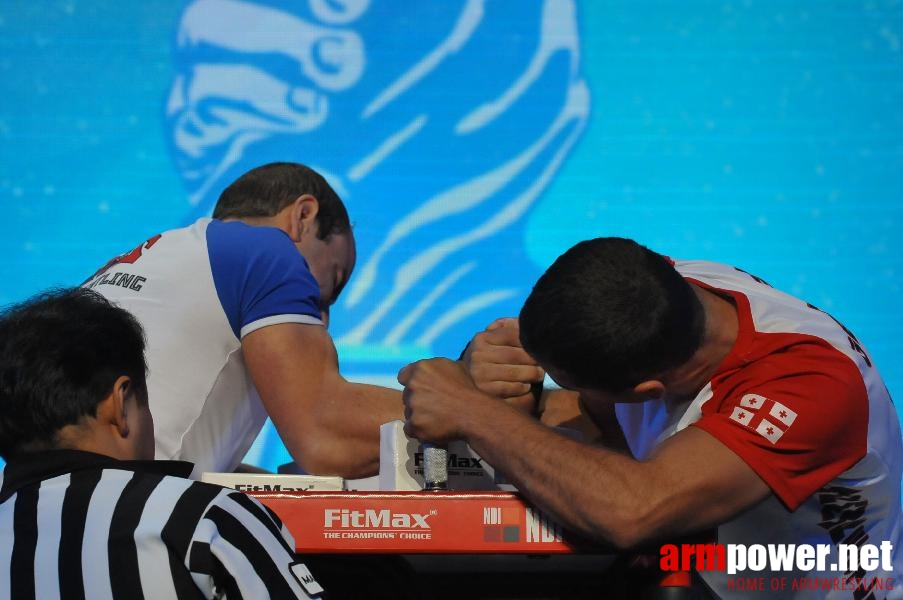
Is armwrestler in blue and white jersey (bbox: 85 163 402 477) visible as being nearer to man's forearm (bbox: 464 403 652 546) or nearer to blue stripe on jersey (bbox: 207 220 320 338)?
blue stripe on jersey (bbox: 207 220 320 338)

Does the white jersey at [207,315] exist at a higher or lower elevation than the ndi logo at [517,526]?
higher

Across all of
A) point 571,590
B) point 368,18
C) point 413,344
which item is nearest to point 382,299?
point 413,344

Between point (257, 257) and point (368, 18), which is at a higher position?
point (368, 18)

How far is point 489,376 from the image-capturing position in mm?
1813

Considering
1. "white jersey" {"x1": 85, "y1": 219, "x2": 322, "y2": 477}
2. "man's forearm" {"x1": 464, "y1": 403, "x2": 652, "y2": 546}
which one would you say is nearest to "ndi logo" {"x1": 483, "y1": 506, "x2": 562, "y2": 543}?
"man's forearm" {"x1": 464, "y1": 403, "x2": 652, "y2": 546}

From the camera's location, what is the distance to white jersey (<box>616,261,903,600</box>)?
143 centimetres

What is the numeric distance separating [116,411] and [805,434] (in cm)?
96

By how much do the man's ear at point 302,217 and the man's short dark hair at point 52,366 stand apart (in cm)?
99

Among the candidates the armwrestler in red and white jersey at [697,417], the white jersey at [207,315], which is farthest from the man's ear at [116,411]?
the white jersey at [207,315]

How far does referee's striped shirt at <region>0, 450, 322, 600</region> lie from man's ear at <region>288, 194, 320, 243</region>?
1160 mm

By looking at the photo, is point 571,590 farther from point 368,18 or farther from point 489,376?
point 368,18

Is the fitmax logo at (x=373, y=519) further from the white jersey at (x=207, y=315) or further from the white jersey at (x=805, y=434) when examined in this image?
the white jersey at (x=207, y=315)

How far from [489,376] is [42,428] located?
0.79 metres

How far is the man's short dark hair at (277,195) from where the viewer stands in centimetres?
236
